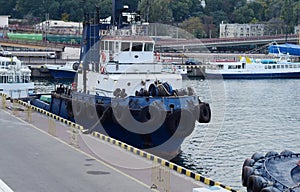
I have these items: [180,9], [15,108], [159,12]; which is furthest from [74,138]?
[180,9]

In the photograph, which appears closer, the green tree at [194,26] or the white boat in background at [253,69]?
the white boat in background at [253,69]

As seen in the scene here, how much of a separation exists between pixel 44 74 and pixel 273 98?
37.1 meters

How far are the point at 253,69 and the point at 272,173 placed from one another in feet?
237

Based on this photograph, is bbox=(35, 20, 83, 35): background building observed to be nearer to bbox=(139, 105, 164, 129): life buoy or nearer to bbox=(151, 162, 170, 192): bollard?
bbox=(139, 105, 164, 129): life buoy

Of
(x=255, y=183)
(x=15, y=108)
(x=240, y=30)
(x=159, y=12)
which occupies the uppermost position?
(x=159, y=12)

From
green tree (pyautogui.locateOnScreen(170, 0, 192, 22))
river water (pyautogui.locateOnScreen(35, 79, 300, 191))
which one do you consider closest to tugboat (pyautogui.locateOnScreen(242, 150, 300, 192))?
river water (pyautogui.locateOnScreen(35, 79, 300, 191))

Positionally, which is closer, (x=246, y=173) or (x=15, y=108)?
(x=246, y=173)

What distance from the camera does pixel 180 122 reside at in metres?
30.2

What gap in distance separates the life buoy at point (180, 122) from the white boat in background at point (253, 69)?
5917 cm

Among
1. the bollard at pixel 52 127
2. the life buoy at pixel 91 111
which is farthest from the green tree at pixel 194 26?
the bollard at pixel 52 127

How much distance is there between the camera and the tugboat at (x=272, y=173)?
1853 centimetres

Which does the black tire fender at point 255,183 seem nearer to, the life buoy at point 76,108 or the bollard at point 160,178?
the bollard at point 160,178

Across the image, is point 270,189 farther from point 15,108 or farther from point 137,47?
point 15,108

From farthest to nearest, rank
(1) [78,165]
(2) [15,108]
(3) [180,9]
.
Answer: (3) [180,9]
(2) [15,108]
(1) [78,165]
